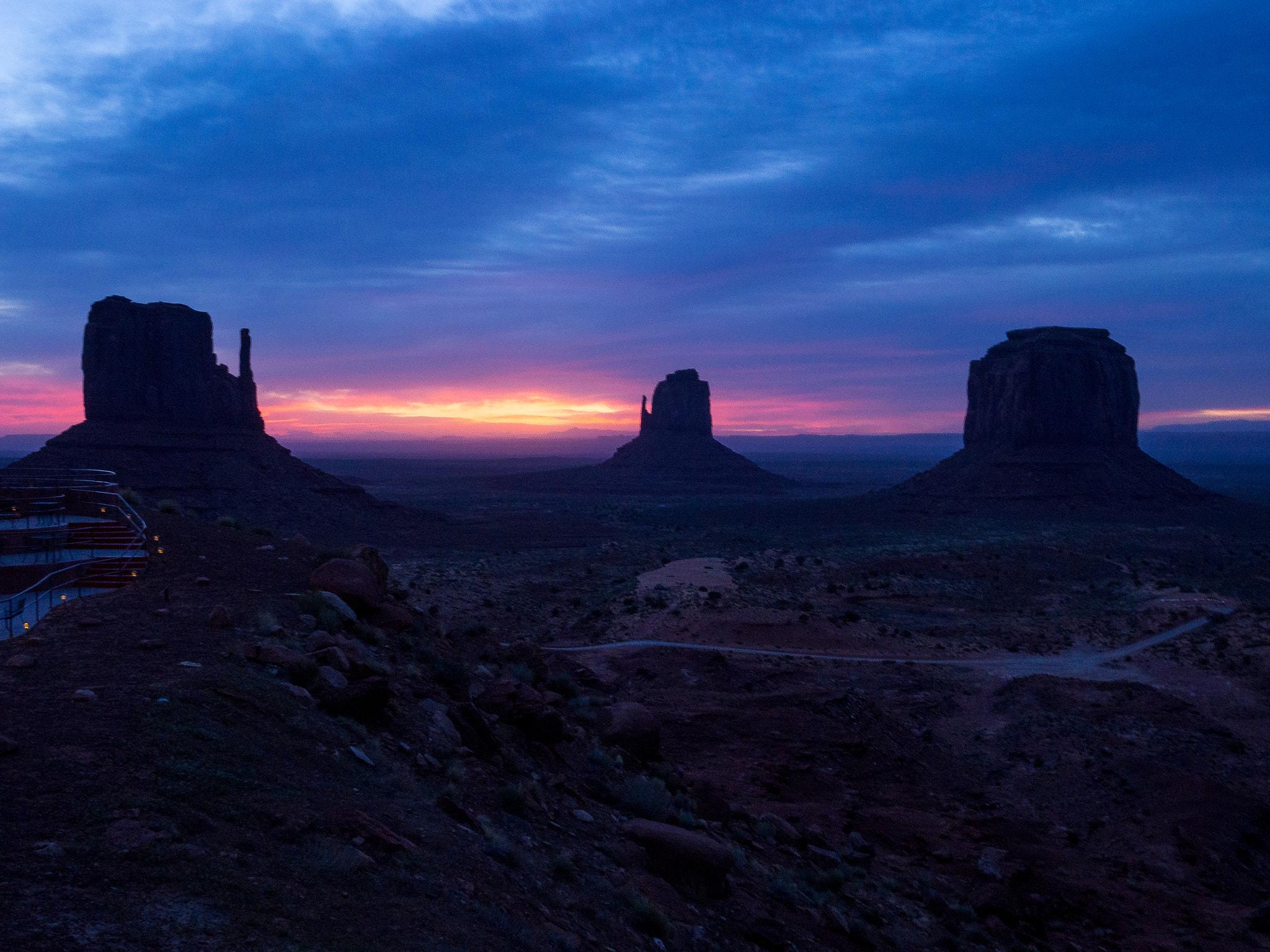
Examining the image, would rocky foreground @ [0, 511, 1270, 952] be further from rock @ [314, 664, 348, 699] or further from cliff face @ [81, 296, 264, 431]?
cliff face @ [81, 296, 264, 431]

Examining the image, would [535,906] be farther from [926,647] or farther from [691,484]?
[691,484]

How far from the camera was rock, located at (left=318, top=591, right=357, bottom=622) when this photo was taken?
13289 millimetres

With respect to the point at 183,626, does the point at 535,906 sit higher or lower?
lower

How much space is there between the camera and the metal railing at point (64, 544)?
38.7 ft

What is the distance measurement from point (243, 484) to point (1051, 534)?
215 ft

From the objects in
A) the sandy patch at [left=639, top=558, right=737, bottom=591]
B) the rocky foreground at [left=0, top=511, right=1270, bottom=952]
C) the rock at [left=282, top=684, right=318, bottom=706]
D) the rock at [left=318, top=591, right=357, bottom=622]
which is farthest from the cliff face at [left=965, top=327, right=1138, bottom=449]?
the rock at [left=282, top=684, right=318, bottom=706]

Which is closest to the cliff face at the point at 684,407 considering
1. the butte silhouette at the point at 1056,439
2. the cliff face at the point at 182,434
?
the butte silhouette at the point at 1056,439

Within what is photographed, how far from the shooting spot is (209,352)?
243ft

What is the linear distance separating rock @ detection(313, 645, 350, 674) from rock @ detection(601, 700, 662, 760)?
206 inches

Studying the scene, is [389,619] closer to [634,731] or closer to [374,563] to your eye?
[374,563]

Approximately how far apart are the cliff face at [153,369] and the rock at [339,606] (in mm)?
68534

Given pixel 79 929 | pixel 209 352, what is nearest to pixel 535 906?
pixel 79 929

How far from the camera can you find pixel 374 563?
16.6 m

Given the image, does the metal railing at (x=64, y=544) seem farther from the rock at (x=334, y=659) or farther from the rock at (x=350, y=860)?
the rock at (x=350, y=860)
